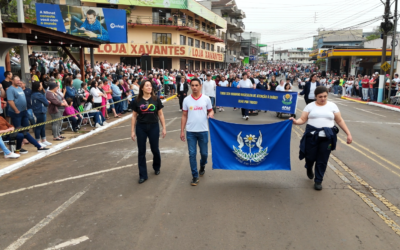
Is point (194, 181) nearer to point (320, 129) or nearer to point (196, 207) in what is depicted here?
point (196, 207)

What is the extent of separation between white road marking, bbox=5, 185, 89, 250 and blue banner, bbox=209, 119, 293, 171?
251cm

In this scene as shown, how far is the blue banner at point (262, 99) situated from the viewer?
12.4 m

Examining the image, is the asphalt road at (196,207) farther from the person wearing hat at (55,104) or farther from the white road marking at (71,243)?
the person wearing hat at (55,104)

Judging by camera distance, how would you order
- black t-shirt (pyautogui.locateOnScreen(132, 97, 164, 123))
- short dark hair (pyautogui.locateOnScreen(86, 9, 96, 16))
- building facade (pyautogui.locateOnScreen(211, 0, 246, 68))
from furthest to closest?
building facade (pyautogui.locateOnScreen(211, 0, 246, 68))
short dark hair (pyautogui.locateOnScreen(86, 9, 96, 16))
black t-shirt (pyautogui.locateOnScreen(132, 97, 164, 123))

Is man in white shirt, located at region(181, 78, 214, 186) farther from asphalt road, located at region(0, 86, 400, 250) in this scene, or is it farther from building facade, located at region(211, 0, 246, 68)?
building facade, located at region(211, 0, 246, 68)

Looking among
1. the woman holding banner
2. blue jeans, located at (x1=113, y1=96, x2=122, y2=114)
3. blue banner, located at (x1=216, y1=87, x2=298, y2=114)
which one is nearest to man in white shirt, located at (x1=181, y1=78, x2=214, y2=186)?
the woman holding banner

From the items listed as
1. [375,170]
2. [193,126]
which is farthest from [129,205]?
[375,170]

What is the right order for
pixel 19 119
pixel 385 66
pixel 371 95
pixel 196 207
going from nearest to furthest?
pixel 196 207
pixel 19 119
pixel 385 66
pixel 371 95

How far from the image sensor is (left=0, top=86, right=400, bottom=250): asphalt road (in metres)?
3.94

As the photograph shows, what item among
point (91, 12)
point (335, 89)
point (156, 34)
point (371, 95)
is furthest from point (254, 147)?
point (156, 34)

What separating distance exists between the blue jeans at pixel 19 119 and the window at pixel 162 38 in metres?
39.2

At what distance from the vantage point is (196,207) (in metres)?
4.88

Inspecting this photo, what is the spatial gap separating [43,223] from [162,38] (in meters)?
44.3

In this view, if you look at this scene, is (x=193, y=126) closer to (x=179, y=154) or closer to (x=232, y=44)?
(x=179, y=154)
